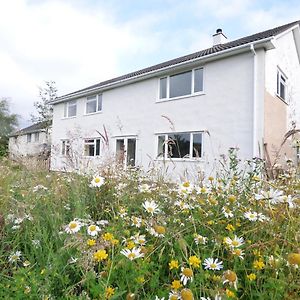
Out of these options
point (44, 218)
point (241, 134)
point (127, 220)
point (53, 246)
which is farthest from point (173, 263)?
point (241, 134)

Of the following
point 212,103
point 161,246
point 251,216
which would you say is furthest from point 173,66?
point 161,246

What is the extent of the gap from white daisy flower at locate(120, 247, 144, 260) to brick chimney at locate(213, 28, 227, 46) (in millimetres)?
14374

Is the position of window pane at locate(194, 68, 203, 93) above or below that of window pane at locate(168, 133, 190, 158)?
above

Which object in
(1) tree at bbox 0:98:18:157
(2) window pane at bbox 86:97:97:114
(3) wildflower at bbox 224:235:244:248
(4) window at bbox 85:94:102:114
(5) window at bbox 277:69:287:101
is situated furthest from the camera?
(1) tree at bbox 0:98:18:157

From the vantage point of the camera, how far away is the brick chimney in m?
13.5

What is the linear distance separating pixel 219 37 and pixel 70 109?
10679 millimetres

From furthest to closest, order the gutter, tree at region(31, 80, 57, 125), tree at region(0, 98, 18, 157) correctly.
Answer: tree at region(0, 98, 18, 157)
tree at region(31, 80, 57, 125)
the gutter

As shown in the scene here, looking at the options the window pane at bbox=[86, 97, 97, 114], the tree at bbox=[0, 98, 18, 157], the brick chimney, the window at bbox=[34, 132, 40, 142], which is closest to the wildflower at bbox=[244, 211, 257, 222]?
the brick chimney

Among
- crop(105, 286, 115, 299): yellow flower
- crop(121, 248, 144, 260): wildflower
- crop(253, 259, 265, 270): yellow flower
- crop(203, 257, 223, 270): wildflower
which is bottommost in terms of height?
crop(105, 286, 115, 299): yellow flower

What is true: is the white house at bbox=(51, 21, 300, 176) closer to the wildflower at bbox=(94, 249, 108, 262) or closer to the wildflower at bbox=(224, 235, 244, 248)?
the wildflower at bbox=(224, 235, 244, 248)

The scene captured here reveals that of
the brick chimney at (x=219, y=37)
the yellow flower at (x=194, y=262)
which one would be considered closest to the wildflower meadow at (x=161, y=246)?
the yellow flower at (x=194, y=262)

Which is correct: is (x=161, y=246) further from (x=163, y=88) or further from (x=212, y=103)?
(x=163, y=88)

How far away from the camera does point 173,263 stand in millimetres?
1159

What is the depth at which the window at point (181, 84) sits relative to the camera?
10414 millimetres
